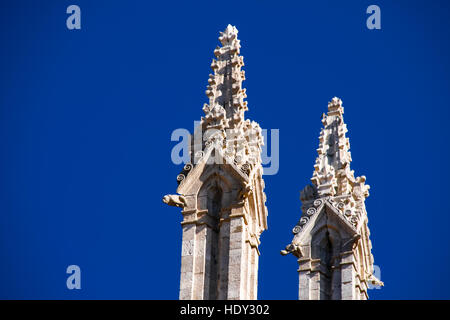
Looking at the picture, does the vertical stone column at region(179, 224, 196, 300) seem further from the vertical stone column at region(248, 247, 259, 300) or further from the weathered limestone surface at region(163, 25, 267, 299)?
the vertical stone column at region(248, 247, 259, 300)

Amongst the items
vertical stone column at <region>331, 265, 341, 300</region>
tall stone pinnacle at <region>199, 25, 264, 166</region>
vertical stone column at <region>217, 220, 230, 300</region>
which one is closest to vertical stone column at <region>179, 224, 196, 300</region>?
vertical stone column at <region>217, 220, 230, 300</region>

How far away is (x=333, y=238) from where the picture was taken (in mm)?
73438

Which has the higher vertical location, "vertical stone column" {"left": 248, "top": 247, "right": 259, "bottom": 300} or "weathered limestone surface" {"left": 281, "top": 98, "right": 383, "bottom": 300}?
"weathered limestone surface" {"left": 281, "top": 98, "right": 383, "bottom": 300}

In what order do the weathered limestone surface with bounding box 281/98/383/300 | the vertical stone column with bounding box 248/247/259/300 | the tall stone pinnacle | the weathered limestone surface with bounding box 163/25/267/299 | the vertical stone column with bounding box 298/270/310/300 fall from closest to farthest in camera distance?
the weathered limestone surface with bounding box 163/25/267/299 → the vertical stone column with bounding box 248/247/259/300 → the vertical stone column with bounding box 298/270/310/300 → the weathered limestone surface with bounding box 281/98/383/300 → the tall stone pinnacle

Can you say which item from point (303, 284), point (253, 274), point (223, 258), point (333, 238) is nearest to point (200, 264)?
point (223, 258)

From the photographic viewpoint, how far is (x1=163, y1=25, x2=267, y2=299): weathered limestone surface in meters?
70.3

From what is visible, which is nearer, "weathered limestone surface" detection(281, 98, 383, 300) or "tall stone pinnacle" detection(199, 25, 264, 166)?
"weathered limestone surface" detection(281, 98, 383, 300)

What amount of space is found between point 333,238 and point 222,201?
12.5 ft

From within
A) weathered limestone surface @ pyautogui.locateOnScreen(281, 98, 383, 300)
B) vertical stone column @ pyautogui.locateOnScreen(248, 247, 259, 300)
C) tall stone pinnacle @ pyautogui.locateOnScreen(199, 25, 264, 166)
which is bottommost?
vertical stone column @ pyautogui.locateOnScreen(248, 247, 259, 300)

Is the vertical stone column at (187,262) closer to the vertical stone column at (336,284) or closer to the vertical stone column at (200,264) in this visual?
the vertical stone column at (200,264)

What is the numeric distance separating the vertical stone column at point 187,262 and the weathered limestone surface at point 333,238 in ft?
10.4

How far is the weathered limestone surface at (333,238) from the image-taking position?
7256 centimetres
